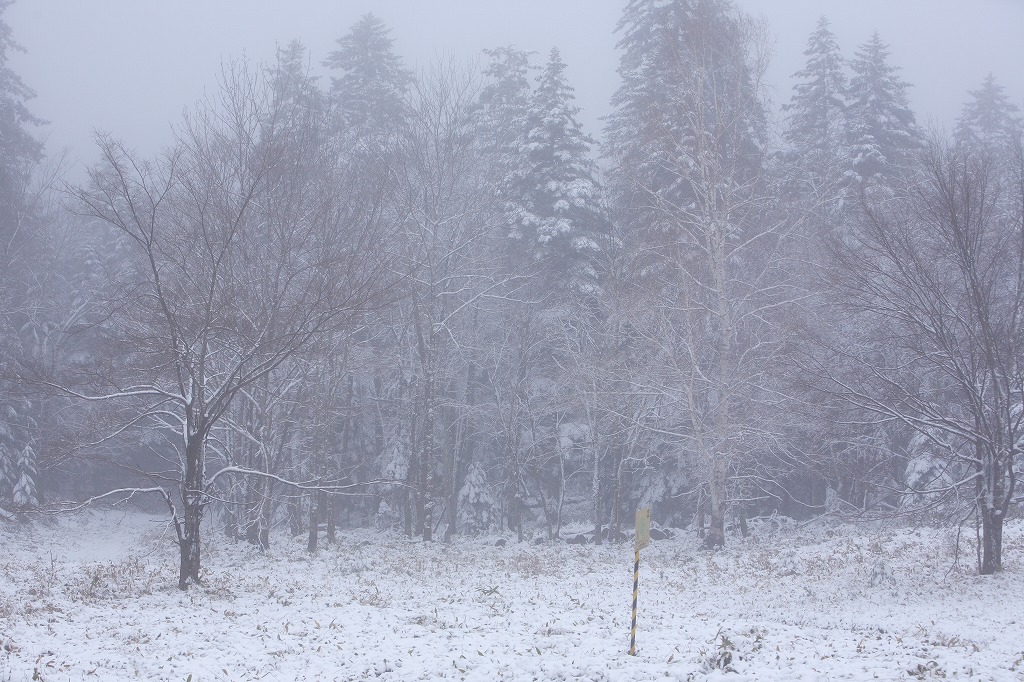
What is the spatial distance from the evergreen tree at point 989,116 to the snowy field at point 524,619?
27.1 metres

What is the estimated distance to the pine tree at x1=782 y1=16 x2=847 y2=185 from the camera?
34094mm

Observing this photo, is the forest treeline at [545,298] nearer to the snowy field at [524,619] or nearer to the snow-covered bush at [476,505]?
the snow-covered bush at [476,505]

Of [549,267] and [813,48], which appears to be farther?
[813,48]

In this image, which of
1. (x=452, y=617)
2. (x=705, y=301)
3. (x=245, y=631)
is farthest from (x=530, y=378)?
(x=245, y=631)

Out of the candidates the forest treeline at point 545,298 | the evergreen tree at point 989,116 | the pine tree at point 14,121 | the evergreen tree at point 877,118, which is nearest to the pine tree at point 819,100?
the forest treeline at point 545,298

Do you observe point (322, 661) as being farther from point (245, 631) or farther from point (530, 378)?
point (530, 378)

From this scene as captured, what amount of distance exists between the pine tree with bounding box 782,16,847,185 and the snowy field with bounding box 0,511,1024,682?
19820 millimetres

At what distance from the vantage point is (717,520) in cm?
2320

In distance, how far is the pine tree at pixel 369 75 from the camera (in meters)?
34.5

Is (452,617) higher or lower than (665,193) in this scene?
lower

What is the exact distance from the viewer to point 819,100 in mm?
35125

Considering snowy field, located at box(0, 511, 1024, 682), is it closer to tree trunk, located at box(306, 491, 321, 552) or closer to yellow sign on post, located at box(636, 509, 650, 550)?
tree trunk, located at box(306, 491, 321, 552)

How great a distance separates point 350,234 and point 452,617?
12027 mm

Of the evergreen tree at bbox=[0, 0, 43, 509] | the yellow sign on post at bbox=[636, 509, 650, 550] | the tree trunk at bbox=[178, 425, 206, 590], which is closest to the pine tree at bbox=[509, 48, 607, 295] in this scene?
the tree trunk at bbox=[178, 425, 206, 590]
